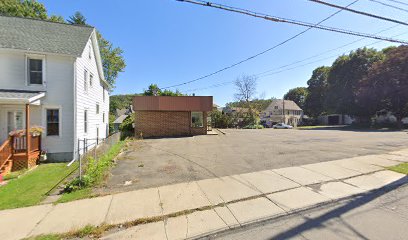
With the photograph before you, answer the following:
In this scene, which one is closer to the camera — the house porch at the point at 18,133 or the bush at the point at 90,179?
the bush at the point at 90,179

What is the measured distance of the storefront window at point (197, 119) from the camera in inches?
868

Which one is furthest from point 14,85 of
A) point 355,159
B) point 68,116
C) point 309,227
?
point 355,159

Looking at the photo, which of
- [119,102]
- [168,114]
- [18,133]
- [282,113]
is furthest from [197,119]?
[119,102]

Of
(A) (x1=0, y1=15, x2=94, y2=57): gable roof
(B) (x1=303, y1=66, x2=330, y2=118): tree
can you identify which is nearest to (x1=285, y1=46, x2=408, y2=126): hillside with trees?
(B) (x1=303, y1=66, x2=330, y2=118): tree

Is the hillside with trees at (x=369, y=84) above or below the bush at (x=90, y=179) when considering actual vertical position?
above

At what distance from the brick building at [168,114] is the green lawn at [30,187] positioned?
37.5ft

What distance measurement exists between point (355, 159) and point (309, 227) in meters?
7.36

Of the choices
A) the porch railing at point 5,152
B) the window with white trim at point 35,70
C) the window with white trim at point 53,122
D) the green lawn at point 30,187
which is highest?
the window with white trim at point 35,70

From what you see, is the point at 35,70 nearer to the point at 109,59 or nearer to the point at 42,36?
the point at 42,36

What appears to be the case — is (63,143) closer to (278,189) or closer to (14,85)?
(14,85)

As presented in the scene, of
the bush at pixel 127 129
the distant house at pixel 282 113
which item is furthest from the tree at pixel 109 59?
the distant house at pixel 282 113

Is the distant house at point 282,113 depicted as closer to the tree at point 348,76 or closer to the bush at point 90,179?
the tree at point 348,76

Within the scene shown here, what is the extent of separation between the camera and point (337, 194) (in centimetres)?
573

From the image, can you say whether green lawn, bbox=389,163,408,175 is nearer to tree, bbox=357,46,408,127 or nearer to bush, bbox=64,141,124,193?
bush, bbox=64,141,124,193
